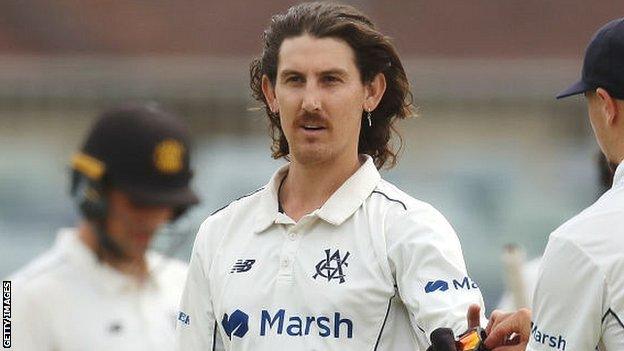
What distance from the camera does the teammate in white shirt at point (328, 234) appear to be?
4828mm

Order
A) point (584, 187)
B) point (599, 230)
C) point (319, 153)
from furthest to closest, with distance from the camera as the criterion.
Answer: point (584, 187) → point (319, 153) → point (599, 230)

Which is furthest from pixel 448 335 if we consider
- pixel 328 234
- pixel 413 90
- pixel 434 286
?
pixel 413 90

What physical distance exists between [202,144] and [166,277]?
30.7 feet

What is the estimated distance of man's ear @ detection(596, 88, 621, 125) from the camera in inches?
175

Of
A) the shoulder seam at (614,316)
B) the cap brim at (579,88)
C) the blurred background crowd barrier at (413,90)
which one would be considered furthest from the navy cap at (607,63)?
the blurred background crowd barrier at (413,90)

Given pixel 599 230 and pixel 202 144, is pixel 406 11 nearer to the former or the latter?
pixel 202 144

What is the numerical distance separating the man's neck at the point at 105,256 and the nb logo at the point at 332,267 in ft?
3.59

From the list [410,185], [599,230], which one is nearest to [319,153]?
[599,230]

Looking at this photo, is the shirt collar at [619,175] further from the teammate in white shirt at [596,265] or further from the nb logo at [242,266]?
the nb logo at [242,266]

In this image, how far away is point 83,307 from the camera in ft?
18.8

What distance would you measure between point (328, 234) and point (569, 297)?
0.93m

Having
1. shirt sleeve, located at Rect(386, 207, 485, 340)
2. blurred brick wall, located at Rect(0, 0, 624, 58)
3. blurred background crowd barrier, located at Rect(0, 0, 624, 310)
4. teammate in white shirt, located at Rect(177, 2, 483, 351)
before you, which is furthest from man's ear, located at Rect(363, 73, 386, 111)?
blurred brick wall, located at Rect(0, 0, 624, 58)

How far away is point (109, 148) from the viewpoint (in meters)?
5.83

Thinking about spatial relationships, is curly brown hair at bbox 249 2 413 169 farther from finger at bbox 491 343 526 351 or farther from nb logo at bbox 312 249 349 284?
finger at bbox 491 343 526 351
